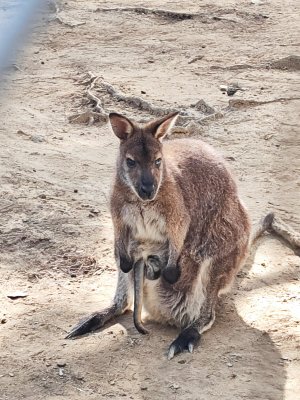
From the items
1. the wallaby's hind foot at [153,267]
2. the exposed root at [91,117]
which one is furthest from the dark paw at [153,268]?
the exposed root at [91,117]

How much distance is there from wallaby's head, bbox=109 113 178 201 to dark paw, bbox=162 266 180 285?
1.20 feet

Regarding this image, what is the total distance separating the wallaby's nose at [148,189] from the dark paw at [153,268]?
1.31ft

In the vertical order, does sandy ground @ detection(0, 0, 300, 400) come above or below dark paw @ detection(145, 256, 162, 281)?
below

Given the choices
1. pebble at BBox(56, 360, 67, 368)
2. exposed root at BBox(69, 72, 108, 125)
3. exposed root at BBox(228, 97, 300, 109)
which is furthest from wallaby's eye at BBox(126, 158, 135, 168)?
exposed root at BBox(228, 97, 300, 109)

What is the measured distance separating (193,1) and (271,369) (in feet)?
25.6

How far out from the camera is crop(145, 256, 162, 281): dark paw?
3844mm

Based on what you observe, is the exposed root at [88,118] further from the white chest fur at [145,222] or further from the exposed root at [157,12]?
the exposed root at [157,12]

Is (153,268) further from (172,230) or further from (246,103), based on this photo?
(246,103)

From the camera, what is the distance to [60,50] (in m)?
9.02

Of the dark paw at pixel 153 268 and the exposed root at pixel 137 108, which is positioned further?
the exposed root at pixel 137 108

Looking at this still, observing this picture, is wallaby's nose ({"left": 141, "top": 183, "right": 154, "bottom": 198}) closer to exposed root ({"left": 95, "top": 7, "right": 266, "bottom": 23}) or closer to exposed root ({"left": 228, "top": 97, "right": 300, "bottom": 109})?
exposed root ({"left": 228, "top": 97, "right": 300, "bottom": 109})

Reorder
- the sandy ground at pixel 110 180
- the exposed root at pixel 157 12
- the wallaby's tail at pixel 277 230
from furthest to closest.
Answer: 1. the exposed root at pixel 157 12
2. the wallaby's tail at pixel 277 230
3. the sandy ground at pixel 110 180

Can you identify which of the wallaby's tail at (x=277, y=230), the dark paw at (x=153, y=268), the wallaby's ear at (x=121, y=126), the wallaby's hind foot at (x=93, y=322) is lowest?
the wallaby's tail at (x=277, y=230)

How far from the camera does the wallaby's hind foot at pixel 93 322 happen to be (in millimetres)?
3836
